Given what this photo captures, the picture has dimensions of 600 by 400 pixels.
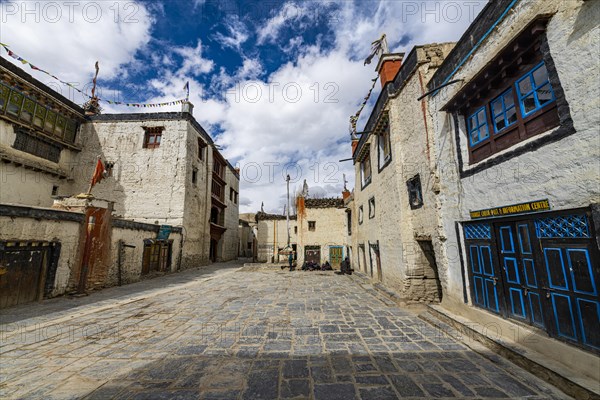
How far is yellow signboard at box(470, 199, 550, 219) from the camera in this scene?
4012mm

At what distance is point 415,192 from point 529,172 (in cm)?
395

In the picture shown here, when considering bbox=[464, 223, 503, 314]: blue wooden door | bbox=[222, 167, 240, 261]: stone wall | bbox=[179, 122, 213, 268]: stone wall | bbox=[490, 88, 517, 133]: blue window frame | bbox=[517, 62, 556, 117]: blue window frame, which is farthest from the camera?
bbox=[222, 167, 240, 261]: stone wall

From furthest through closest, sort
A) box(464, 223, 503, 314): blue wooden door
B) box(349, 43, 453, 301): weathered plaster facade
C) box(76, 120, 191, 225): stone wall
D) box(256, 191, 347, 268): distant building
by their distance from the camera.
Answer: box(256, 191, 347, 268): distant building, box(76, 120, 191, 225): stone wall, box(349, 43, 453, 301): weathered plaster facade, box(464, 223, 503, 314): blue wooden door

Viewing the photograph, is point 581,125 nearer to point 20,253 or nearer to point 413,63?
point 413,63

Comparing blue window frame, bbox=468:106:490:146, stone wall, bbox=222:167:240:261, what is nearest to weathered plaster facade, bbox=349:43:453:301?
blue window frame, bbox=468:106:490:146

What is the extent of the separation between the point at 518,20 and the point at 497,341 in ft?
19.6

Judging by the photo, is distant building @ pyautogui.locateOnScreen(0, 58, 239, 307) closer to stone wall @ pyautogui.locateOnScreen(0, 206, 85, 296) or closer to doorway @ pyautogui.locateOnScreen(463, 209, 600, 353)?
stone wall @ pyautogui.locateOnScreen(0, 206, 85, 296)

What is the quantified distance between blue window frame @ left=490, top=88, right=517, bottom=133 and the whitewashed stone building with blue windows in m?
0.02

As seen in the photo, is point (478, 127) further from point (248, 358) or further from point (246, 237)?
point (246, 237)

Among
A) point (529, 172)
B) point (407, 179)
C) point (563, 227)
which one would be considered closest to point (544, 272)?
point (563, 227)

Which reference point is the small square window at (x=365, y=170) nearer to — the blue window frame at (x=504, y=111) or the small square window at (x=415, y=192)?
the small square window at (x=415, y=192)

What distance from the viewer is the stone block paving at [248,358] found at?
3.39 metres

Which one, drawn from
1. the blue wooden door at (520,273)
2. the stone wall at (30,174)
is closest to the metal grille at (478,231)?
the blue wooden door at (520,273)

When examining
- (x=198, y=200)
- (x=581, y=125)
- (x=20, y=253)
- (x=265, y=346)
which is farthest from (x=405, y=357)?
(x=198, y=200)
